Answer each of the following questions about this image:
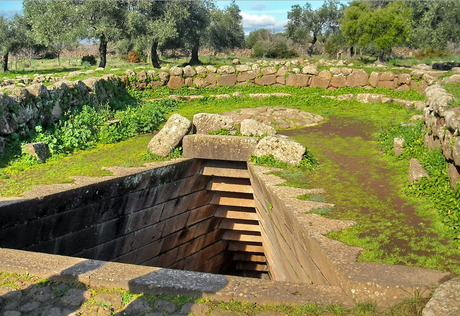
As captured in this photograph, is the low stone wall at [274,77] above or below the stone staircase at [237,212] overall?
above

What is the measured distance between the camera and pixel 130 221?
7.86 meters

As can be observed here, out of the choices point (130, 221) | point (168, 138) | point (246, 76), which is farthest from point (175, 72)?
point (130, 221)

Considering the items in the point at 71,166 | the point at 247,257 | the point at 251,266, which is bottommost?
the point at 251,266

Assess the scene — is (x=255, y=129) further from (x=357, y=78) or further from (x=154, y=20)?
(x=154, y=20)

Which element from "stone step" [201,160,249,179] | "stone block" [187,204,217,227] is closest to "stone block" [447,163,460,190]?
"stone step" [201,160,249,179]

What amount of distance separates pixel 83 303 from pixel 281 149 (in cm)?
515

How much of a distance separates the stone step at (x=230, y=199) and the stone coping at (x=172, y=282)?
5.49 m

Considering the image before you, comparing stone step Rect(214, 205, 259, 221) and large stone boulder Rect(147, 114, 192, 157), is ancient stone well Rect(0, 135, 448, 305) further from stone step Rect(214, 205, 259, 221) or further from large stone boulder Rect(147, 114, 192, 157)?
large stone boulder Rect(147, 114, 192, 157)

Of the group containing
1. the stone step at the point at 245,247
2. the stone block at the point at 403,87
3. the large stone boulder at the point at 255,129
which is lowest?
the stone step at the point at 245,247

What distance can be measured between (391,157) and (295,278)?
3746 millimetres

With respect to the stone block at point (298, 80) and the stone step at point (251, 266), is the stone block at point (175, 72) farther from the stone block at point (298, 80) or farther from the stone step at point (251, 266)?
the stone step at point (251, 266)

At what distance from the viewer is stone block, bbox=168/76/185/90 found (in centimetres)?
1830

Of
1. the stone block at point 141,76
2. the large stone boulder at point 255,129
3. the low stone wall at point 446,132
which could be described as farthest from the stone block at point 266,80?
the low stone wall at point 446,132

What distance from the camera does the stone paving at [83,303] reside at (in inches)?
161
